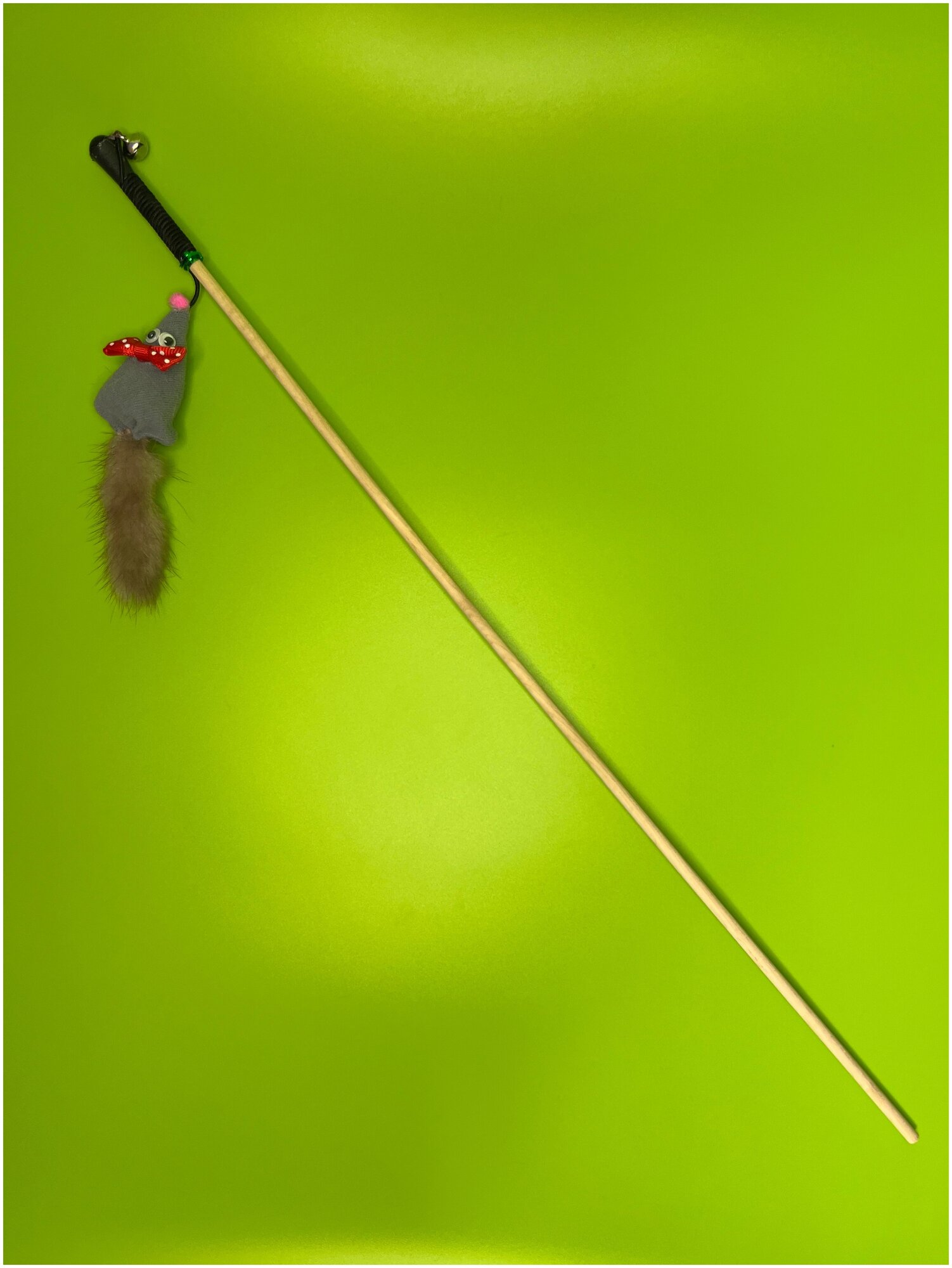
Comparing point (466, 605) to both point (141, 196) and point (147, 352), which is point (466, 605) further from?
point (141, 196)

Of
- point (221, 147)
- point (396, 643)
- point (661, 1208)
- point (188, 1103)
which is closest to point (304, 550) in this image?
point (396, 643)

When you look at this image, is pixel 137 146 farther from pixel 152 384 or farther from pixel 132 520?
pixel 132 520

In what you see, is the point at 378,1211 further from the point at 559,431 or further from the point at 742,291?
the point at 742,291

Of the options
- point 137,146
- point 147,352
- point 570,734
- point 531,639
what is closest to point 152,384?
point 147,352

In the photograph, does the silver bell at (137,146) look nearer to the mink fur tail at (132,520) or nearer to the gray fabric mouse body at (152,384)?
the gray fabric mouse body at (152,384)

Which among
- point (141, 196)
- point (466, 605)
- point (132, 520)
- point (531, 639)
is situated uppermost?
point (141, 196)

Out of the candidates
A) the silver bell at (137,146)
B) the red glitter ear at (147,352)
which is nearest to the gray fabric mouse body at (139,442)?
the red glitter ear at (147,352)

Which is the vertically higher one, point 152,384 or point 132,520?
point 152,384

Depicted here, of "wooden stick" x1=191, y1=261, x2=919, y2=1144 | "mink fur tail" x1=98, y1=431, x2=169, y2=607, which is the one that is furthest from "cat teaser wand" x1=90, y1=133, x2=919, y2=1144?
"mink fur tail" x1=98, y1=431, x2=169, y2=607
